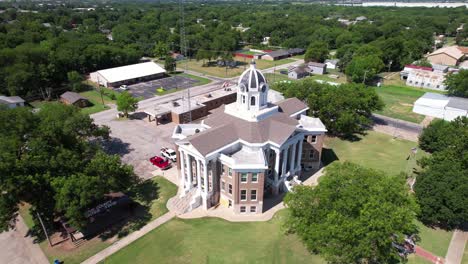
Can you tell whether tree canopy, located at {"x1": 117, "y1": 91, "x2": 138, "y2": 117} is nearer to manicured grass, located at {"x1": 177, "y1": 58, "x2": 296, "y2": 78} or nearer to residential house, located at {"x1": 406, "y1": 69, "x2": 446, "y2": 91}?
manicured grass, located at {"x1": 177, "y1": 58, "x2": 296, "y2": 78}

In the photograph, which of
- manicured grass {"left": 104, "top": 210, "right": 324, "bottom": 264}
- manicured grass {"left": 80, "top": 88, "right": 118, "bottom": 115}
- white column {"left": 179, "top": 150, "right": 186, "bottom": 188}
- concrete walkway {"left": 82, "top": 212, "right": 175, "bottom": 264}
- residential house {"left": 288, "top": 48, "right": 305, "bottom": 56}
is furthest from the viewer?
residential house {"left": 288, "top": 48, "right": 305, "bottom": 56}

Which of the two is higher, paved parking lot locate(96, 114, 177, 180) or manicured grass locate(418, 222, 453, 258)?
paved parking lot locate(96, 114, 177, 180)

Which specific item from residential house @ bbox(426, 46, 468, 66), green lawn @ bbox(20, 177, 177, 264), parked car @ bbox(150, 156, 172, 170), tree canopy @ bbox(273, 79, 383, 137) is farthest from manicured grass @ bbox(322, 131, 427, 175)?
residential house @ bbox(426, 46, 468, 66)

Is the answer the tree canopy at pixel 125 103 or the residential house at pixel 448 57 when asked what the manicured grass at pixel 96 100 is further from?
the residential house at pixel 448 57

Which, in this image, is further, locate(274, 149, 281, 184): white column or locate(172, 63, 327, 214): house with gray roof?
locate(274, 149, 281, 184): white column

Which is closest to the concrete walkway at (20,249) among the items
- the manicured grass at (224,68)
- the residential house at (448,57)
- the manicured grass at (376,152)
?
the manicured grass at (376,152)

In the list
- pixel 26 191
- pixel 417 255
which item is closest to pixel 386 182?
pixel 417 255

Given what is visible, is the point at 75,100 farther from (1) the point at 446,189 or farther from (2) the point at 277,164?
(1) the point at 446,189
